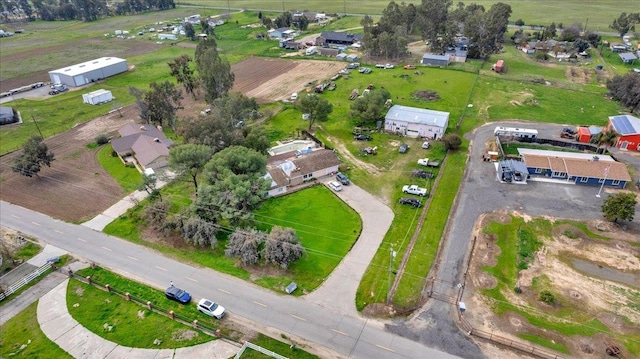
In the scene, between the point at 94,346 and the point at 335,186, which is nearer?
the point at 94,346

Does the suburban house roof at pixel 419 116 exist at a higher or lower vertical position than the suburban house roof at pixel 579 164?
higher

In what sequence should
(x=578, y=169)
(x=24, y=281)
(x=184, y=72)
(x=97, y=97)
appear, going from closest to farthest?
(x=24, y=281) < (x=578, y=169) < (x=184, y=72) < (x=97, y=97)

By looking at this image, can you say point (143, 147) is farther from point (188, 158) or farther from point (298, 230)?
point (298, 230)

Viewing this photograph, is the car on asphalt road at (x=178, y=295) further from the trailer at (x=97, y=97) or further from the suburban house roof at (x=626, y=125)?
the suburban house roof at (x=626, y=125)

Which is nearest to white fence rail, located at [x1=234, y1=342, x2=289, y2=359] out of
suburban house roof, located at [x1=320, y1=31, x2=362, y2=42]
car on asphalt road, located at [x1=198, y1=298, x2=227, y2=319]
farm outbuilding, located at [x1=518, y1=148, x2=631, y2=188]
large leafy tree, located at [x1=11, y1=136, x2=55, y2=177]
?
car on asphalt road, located at [x1=198, y1=298, x2=227, y2=319]

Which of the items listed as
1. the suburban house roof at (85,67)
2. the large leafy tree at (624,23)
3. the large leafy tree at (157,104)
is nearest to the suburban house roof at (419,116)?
the large leafy tree at (157,104)

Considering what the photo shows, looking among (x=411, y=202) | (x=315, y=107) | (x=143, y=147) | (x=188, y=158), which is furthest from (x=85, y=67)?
(x=411, y=202)

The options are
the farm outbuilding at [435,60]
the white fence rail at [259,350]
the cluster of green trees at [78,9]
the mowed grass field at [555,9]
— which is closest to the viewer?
the white fence rail at [259,350]
